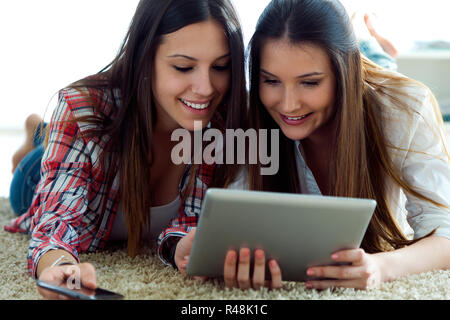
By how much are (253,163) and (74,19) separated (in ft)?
8.07

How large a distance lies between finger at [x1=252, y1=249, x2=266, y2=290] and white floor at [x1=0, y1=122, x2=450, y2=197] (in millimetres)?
1834

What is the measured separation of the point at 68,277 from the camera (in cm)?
98

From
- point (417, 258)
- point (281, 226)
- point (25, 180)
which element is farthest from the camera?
point (25, 180)

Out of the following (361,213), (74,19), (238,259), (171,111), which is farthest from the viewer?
(74,19)

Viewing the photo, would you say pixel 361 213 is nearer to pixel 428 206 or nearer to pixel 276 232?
pixel 276 232

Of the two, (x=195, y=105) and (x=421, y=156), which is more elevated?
(x=195, y=105)

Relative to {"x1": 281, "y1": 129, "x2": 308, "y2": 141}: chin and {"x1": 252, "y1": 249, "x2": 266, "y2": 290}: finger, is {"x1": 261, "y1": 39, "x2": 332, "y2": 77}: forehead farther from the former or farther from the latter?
{"x1": 252, "y1": 249, "x2": 266, "y2": 290}: finger

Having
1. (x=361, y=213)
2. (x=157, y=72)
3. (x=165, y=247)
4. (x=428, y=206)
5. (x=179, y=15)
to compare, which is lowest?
(x=165, y=247)

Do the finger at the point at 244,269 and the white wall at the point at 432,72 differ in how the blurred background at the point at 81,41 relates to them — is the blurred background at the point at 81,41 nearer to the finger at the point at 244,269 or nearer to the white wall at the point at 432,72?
the white wall at the point at 432,72

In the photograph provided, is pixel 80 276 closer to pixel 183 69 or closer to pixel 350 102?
pixel 183 69

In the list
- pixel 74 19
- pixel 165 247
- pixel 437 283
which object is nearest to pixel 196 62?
pixel 165 247

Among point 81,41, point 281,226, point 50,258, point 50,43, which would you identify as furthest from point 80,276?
point 50,43

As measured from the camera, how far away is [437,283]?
42.3 inches

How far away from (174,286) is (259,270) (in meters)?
0.19
